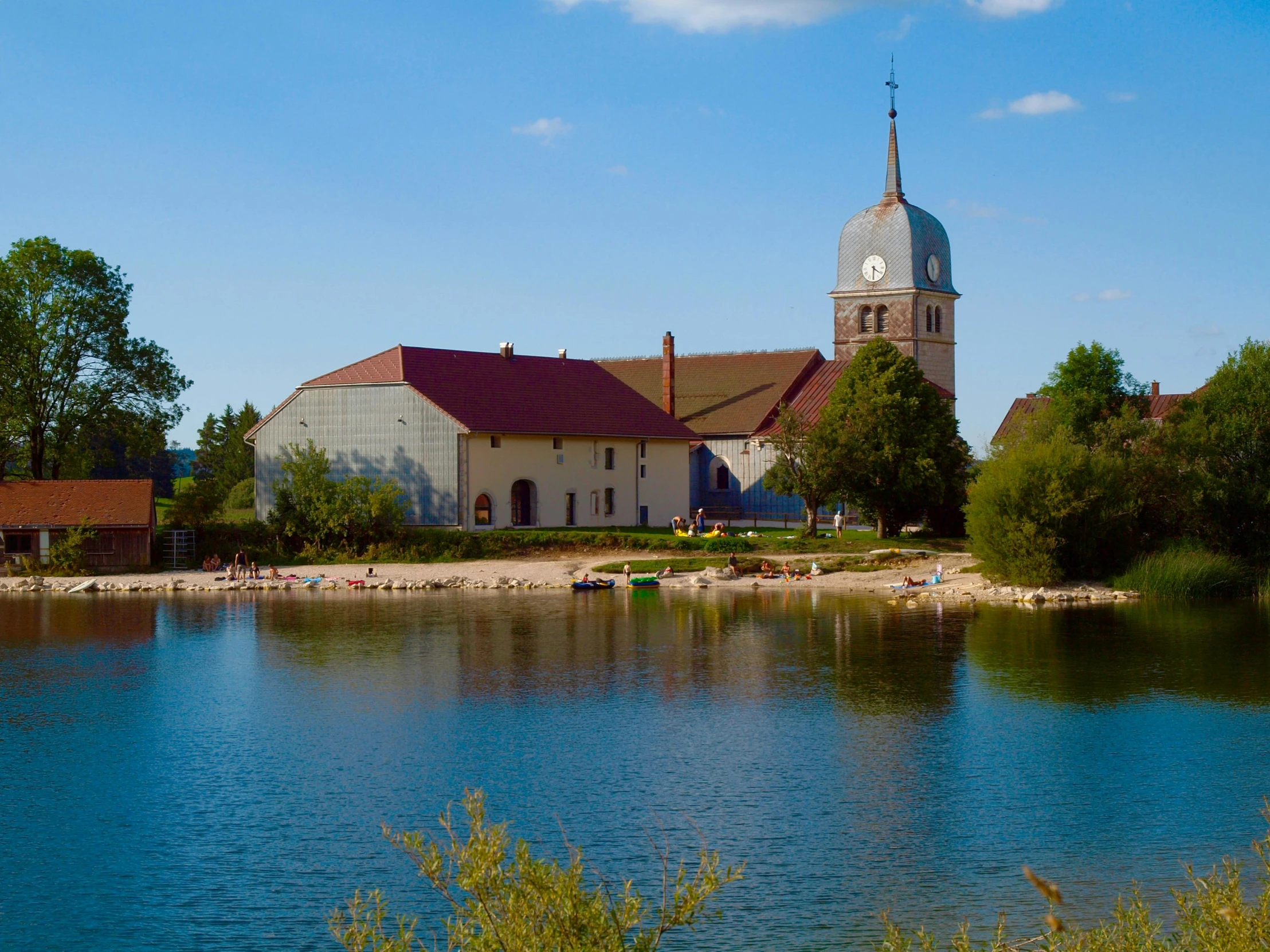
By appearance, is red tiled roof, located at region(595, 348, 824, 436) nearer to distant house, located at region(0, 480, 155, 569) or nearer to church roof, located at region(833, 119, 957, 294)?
church roof, located at region(833, 119, 957, 294)

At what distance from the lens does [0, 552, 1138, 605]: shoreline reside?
151ft

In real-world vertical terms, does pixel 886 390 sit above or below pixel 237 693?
above

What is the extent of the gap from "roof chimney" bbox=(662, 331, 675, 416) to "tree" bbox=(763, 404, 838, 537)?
15489 mm

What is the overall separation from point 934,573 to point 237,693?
26.8 metres

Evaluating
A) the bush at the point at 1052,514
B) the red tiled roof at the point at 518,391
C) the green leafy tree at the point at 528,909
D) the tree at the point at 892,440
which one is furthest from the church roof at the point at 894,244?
the green leafy tree at the point at 528,909

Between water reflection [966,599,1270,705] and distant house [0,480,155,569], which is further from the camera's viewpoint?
distant house [0,480,155,569]

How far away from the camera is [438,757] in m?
21.0

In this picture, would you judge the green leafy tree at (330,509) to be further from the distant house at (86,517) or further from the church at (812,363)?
the church at (812,363)

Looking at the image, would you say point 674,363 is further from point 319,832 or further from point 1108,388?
point 319,832

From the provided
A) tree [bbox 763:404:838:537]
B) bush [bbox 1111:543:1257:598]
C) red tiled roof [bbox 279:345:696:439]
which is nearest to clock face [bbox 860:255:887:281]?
red tiled roof [bbox 279:345:696:439]

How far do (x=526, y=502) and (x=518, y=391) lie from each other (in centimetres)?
525

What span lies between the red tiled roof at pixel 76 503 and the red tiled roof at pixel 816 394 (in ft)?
93.9

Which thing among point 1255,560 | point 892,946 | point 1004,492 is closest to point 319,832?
point 892,946

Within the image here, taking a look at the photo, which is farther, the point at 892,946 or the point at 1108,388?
the point at 1108,388
